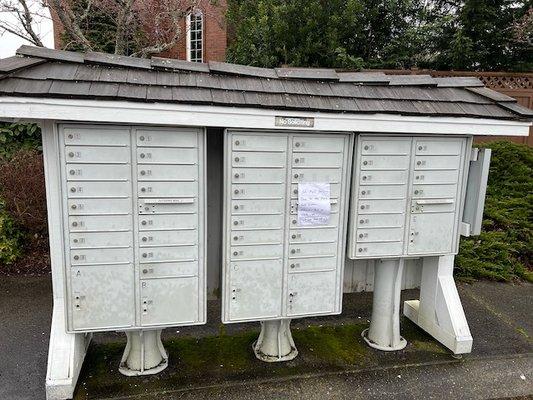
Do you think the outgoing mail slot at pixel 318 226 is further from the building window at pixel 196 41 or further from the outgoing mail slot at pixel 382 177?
the building window at pixel 196 41

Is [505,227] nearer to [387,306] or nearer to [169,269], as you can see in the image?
[387,306]

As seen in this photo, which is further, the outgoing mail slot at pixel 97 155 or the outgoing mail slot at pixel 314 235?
the outgoing mail slot at pixel 314 235

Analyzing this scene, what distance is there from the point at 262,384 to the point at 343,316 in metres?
1.36

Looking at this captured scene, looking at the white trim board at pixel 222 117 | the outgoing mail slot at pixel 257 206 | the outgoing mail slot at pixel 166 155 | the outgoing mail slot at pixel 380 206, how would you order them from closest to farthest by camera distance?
the white trim board at pixel 222 117
the outgoing mail slot at pixel 166 155
the outgoing mail slot at pixel 257 206
the outgoing mail slot at pixel 380 206

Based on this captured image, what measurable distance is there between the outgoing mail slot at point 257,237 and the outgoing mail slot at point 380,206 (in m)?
0.62

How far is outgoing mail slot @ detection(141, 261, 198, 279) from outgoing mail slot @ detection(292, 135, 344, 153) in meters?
1.02

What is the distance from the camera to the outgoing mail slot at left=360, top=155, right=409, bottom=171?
9.46 ft

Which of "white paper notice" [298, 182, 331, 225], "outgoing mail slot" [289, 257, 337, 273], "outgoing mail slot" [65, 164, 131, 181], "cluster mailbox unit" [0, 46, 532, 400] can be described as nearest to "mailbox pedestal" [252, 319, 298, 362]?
"cluster mailbox unit" [0, 46, 532, 400]

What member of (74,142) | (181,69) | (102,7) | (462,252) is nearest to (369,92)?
(181,69)

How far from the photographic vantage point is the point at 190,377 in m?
2.99

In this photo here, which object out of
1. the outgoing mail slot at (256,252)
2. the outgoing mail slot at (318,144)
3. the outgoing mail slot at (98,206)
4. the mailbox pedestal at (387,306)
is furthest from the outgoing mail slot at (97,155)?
the mailbox pedestal at (387,306)

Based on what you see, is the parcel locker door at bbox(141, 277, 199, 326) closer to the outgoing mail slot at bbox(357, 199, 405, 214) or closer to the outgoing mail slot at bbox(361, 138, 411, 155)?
the outgoing mail slot at bbox(357, 199, 405, 214)

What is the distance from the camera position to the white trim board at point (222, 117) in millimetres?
2215

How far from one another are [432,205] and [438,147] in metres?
0.42
